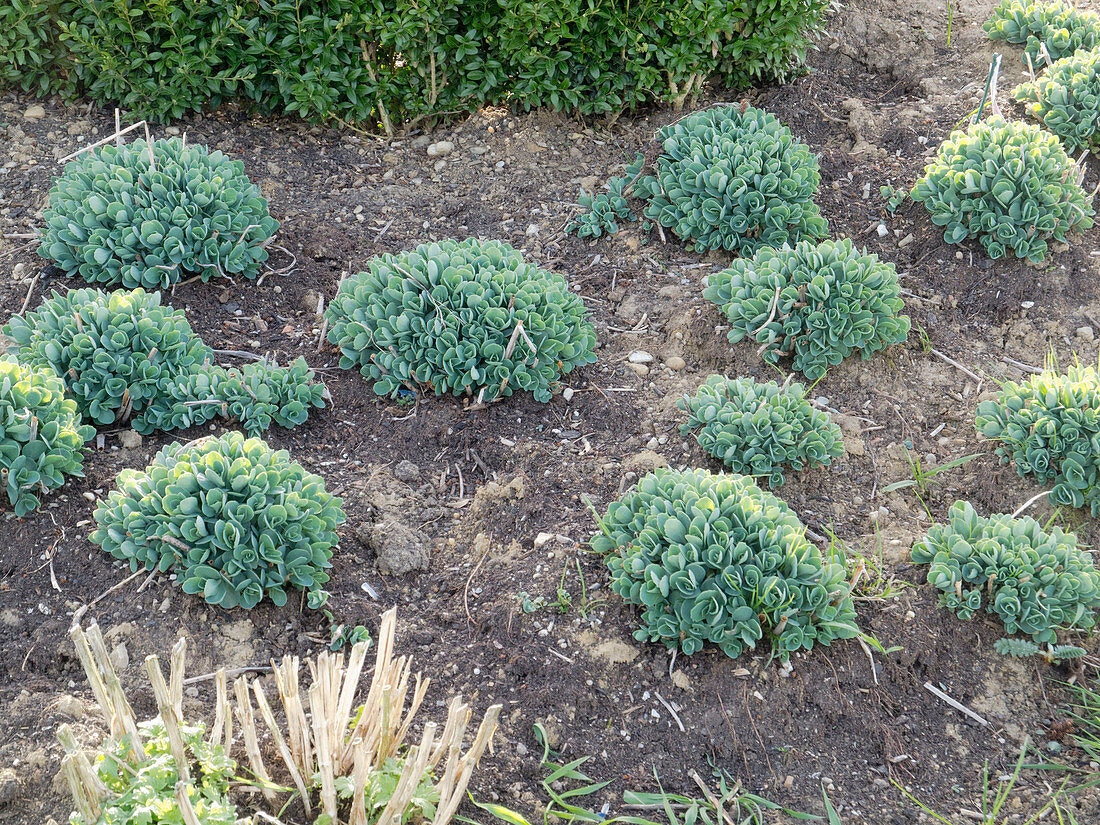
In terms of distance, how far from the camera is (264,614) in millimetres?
2852

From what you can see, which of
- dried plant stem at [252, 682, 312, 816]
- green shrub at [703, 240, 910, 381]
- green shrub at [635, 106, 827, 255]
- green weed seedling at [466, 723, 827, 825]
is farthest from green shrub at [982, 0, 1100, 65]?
dried plant stem at [252, 682, 312, 816]

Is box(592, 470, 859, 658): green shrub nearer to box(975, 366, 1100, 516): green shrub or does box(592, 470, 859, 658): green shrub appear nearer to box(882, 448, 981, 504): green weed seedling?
box(882, 448, 981, 504): green weed seedling

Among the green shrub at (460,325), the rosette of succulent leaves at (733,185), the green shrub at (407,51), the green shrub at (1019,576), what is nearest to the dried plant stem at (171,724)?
the green shrub at (460,325)

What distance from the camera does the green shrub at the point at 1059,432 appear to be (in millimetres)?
3141

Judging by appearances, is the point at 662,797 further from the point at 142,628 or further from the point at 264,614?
the point at 142,628

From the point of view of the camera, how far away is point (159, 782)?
199 centimetres

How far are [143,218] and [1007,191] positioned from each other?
367 centimetres

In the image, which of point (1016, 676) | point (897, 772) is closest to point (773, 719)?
point (897, 772)

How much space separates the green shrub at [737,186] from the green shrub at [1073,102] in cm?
124

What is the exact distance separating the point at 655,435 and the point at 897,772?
144 centimetres

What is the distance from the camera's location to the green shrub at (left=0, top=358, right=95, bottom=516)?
112 inches

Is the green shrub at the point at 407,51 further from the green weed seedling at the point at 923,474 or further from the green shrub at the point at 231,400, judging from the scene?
the green weed seedling at the point at 923,474

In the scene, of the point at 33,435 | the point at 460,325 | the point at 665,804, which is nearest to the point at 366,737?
the point at 665,804

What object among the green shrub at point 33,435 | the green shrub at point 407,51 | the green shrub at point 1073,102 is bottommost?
the green shrub at point 33,435
